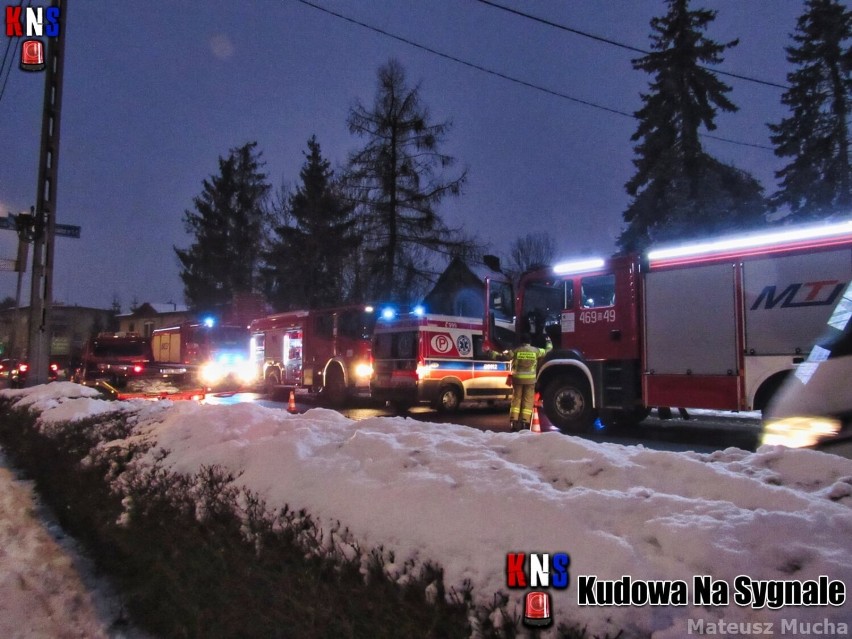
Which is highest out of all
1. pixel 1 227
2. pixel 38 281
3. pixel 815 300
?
pixel 1 227

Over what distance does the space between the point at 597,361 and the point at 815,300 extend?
315cm

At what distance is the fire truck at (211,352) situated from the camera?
831 inches

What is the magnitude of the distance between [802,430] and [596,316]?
5.19m

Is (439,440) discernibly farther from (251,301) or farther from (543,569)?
(251,301)

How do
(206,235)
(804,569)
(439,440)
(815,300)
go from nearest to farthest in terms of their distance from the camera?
1. (804,569)
2. (439,440)
3. (815,300)
4. (206,235)

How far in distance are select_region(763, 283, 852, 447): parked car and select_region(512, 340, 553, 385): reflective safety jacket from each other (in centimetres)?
452

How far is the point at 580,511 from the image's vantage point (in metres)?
2.45

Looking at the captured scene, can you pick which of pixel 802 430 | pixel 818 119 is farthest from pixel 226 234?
pixel 802 430

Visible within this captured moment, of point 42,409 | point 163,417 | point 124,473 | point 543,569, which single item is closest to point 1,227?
point 42,409

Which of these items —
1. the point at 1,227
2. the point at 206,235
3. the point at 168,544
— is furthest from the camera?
the point at 206,235

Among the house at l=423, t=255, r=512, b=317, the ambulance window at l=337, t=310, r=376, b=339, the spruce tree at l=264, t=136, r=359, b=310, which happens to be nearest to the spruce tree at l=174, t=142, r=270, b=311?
the spruce tree at l=264, t=136, r=359, b=310

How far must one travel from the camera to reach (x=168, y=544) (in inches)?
129

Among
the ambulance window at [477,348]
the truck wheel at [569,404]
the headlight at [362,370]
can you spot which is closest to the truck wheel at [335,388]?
the headlight at [362,370]

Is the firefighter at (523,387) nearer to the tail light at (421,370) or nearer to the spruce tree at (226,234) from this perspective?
the tail light at (421,370)
